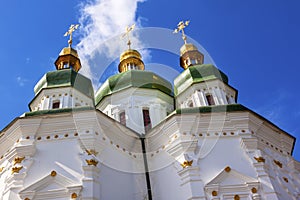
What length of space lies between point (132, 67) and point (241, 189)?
9515mm

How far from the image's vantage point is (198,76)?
12617 millimetres

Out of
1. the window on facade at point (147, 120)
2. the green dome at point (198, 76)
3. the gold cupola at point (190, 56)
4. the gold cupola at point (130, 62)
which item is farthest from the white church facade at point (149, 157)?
the gold cupola at point (130, 62)

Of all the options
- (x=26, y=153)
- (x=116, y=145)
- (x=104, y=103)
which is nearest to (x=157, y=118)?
(x=104, y=103)

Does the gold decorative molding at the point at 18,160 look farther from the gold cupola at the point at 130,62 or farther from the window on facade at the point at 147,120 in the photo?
the gold cupola at the point at 130,62

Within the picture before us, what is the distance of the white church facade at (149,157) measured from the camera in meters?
A: 8.20

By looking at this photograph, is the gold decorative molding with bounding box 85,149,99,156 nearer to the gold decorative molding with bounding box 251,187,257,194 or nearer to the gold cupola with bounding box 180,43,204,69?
the gold decorative molding with bounding box 251,187,257,194

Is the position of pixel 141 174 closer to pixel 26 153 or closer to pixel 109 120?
pixel 109 120

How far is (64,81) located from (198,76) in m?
4.84

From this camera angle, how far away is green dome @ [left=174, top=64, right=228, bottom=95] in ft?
41.0

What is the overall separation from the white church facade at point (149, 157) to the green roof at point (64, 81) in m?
2.91

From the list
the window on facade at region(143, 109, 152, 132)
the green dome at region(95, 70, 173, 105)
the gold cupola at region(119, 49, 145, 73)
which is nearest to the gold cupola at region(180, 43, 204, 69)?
the green dome at region(95, 70, 173, 105)

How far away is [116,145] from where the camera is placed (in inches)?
376

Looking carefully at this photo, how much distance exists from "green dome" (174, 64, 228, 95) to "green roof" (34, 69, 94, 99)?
3.46m

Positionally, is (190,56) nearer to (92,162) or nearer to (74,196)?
(92,162)
